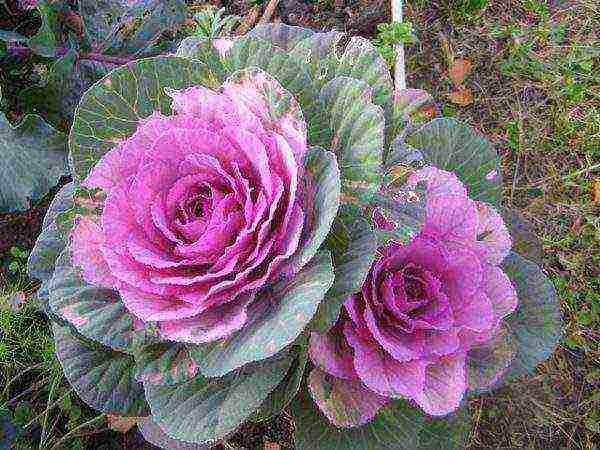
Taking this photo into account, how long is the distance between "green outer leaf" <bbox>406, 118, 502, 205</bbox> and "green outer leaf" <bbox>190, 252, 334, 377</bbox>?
0.48 m

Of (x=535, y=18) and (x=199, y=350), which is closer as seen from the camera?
(x=199, y=350)

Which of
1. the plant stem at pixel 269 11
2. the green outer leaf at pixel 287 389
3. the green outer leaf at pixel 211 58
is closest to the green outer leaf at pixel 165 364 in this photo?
the green outer leaf at pixel 287 389

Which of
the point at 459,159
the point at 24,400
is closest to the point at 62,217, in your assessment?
the point at 459,159

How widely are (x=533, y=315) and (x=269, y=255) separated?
557 mm

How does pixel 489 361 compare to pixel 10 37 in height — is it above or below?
below

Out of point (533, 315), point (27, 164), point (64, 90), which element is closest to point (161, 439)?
point (533, 315)

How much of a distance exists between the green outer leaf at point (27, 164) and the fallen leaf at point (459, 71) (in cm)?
113

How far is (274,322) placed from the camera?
2.22 feet

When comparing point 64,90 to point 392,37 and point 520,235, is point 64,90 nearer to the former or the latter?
point 392,37

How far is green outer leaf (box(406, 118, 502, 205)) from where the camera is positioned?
110 centimetres

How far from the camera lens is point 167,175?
71 centimetres

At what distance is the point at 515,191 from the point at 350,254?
1.28 m

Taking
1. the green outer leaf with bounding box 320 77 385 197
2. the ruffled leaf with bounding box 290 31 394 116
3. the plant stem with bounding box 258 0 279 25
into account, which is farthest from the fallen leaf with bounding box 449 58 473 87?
the green outer leaf with bounding box 320 77 385 197

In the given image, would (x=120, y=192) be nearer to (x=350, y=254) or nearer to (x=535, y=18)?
(x=350, y=254)
